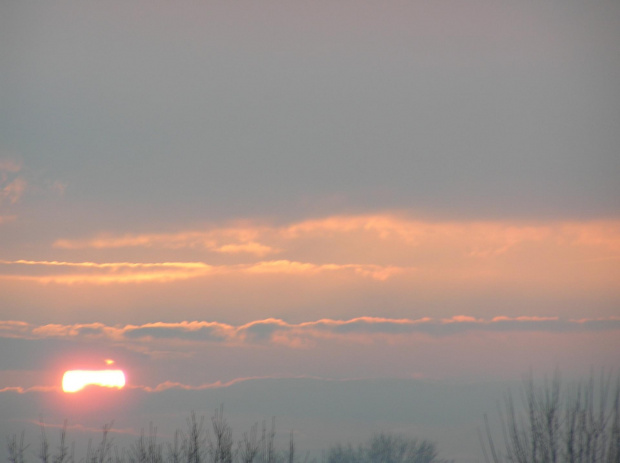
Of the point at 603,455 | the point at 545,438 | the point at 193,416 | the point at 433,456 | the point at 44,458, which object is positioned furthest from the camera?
the point at 433,456

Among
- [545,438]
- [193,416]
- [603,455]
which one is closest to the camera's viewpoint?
[603,455]

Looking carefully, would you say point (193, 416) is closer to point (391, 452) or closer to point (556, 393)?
point (556, 393)

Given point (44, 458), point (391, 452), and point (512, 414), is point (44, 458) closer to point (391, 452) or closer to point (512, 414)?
point (512, 414)

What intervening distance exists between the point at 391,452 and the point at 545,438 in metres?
42.6

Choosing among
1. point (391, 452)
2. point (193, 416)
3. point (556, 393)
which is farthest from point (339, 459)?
point (556, 393)

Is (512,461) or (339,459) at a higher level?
(512,461)

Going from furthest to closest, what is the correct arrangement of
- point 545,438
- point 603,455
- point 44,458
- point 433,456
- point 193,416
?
point 433,456, point 193,416, point 44,458, point 545,438, point 603,455

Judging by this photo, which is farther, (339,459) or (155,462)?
(339,459)

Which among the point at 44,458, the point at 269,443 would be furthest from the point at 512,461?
Answer: the point at 44,458

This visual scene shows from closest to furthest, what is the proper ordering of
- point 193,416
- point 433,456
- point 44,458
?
point 44,458 < point 193,416 < point 433,456

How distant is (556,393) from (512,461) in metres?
2.48

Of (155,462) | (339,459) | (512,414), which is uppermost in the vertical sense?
(512,414)

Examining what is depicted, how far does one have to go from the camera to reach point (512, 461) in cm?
1956

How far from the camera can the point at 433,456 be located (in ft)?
195
